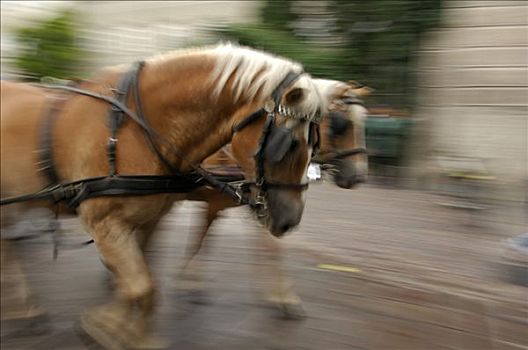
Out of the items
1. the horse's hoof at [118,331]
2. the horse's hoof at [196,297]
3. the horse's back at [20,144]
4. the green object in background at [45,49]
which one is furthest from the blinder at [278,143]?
the green object in background at [45,49]

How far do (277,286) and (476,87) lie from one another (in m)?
5.46

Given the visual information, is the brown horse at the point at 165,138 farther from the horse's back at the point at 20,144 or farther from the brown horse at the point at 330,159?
the brown horse at the point at 330,159

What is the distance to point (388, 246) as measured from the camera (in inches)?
215

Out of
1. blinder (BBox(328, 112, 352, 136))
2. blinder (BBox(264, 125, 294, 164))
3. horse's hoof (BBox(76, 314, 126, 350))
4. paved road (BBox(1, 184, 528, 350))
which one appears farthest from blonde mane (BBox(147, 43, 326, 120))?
paved road (BBox(1, 184, 528, 350))

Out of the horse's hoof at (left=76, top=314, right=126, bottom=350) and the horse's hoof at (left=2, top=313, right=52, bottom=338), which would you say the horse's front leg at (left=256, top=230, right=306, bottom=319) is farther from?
the horse's hoof at (left=2, top=313, right=52, bottom=338)

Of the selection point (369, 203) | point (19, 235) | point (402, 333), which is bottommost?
point (369, 203)

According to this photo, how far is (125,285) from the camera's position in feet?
9.43

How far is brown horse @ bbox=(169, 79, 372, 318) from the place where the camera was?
3366 millimetres

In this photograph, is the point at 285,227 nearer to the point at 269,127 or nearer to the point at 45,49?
the point at 269,127

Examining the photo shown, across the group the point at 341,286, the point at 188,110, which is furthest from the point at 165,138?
the point at 341,286

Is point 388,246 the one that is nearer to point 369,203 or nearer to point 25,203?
point 369,203

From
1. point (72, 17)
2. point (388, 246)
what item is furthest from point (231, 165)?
point (72, 17)

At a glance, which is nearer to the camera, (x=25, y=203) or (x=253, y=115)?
(x=253, y=115)

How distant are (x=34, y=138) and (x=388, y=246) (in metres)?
3.42
